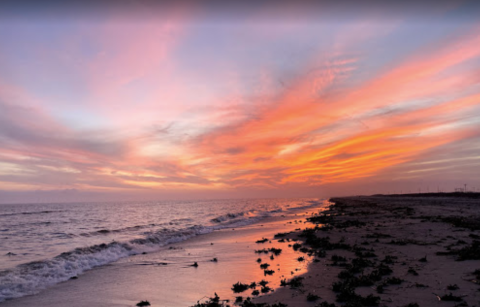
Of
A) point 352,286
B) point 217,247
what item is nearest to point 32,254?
point 217,247

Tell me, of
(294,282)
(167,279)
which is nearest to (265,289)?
(294,282)

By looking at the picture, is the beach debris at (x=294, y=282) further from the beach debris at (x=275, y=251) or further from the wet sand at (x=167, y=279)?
the beach debris at (x=275, y=251)

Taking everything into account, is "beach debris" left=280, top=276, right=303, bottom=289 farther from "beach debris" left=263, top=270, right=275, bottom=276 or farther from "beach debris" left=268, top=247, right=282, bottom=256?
"beach debris" left=268, top=247, right=282, bottom=256

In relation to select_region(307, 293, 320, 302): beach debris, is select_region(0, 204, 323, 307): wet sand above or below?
below

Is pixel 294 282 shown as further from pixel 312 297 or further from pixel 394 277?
pixel 394 277

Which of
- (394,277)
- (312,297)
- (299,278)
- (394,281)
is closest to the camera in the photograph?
(312,297)

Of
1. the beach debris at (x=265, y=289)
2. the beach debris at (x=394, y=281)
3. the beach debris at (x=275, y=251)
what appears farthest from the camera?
the beach debris at (x=275, y=251)

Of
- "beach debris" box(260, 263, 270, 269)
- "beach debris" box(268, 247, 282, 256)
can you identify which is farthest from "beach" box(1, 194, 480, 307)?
"beach debris" box(268, 247, 282, 256)

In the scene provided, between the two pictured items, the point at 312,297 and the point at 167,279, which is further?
the point at 167,279

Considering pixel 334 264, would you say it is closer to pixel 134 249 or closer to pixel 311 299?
pixel 311 299

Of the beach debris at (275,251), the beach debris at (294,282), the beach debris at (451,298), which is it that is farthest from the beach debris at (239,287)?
the beach debris at (275,251)

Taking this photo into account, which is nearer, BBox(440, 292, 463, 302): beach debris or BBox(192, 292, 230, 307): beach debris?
BBox(440, 292, 463, 302): beach debris

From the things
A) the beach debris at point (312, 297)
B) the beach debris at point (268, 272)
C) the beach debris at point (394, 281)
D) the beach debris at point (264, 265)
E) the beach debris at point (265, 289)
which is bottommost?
the beach debris at point (264, 265)

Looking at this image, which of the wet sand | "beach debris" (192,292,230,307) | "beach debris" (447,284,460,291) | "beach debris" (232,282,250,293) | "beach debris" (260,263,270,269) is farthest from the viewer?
"beach debris" (260,263,270,269)
